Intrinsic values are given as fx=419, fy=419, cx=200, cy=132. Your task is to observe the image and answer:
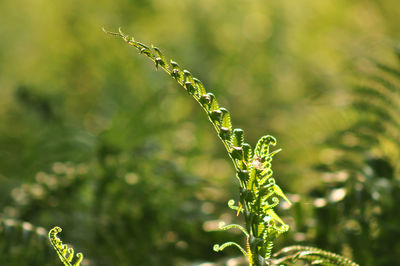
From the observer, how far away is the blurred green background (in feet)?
2.42

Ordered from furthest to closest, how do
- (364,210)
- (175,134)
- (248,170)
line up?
(175,134), (364,210), (248,170)

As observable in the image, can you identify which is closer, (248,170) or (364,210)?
(248,170)

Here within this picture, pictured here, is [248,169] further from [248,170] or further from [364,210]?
[364,210]

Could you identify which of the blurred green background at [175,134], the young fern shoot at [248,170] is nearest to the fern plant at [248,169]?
the young fern shoot at [248,170]

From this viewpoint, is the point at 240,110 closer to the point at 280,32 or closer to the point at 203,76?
the point at 203,76

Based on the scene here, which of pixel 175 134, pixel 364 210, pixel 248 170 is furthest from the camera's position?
pixel 175 134

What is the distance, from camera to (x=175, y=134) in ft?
4.98

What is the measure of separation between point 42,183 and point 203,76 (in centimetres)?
120

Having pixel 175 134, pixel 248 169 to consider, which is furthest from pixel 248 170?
pixel 175 134

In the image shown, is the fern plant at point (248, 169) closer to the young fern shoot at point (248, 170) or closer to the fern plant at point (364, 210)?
the young fern shoot at point (248, 170)

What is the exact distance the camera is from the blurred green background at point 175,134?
0.74 metres

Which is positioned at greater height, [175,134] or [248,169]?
[175,134]

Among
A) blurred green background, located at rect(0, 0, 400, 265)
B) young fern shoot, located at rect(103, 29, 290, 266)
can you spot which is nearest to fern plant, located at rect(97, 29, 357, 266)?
young fern shoot, located at rect(103, 29, 290, 266)

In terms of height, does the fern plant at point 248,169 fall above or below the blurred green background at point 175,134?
below
